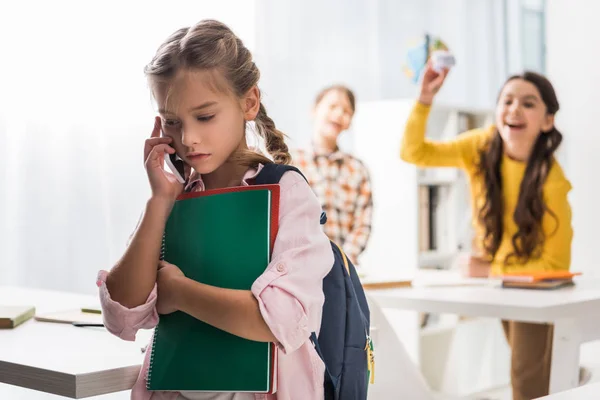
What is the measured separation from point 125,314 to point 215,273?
0.14m

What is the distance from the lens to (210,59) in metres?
1.17

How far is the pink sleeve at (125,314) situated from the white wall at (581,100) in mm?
3974

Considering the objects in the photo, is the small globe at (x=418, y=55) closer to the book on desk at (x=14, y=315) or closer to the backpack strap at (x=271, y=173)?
the book on desk at (x=14, y=315)

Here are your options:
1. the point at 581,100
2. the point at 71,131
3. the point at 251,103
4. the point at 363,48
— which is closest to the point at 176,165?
the point at 251,103

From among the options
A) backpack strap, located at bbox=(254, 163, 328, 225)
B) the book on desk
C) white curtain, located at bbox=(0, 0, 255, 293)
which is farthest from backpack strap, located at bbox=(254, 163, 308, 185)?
white curtain, located at bbox=(0, 0, 255, 293)

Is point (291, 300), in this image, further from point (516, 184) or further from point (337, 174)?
point (337, 174)

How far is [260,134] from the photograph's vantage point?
131 centimetres

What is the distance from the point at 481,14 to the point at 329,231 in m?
2.56

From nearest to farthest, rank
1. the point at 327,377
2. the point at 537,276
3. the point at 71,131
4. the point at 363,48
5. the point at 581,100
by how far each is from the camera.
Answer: the point at 327,377
the point at 537,276
the point at 71,131
the point at 581,100
the point at 363,48

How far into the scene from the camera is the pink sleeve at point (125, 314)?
3.85ft

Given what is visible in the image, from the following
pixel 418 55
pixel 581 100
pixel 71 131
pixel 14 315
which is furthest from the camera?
pixel 581 100

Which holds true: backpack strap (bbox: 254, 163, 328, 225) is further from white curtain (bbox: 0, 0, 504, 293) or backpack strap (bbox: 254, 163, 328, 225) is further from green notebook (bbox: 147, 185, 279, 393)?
white curtain (bbox: 0, 0, 504, 293)

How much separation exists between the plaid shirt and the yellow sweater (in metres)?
0.69

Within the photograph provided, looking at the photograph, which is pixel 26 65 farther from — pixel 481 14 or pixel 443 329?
pixel 481 14
